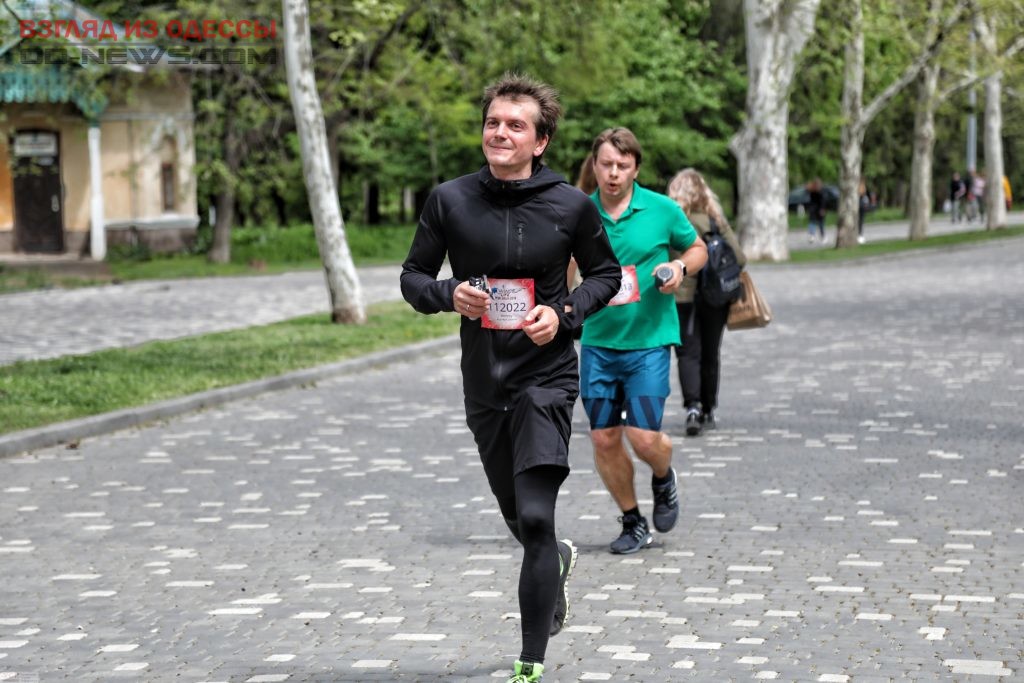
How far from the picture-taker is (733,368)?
53.1 feet

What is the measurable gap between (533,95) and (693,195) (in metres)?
5.53

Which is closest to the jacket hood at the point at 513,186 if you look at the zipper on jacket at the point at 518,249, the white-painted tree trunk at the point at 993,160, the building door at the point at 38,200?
the zipper on jacket at the point at 518,249

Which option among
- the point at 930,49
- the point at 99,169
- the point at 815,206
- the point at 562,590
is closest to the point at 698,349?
the point at 562,590

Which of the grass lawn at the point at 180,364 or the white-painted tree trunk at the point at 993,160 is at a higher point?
the white-painted tree trunk at the point at 993,160

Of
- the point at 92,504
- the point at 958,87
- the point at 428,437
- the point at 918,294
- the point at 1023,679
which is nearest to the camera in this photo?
the point at 1023,679

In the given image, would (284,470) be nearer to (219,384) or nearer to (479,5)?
(219,384)

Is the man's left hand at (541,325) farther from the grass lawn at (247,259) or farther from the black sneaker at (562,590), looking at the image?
the grass lawn at (247,259)

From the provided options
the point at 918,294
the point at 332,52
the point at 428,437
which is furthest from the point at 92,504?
the point at 332,52

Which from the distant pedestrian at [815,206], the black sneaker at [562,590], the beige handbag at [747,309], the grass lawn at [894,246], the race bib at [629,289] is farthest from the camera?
the distant pedestrian at [815,206]

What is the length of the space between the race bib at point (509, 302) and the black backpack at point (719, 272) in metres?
5.90

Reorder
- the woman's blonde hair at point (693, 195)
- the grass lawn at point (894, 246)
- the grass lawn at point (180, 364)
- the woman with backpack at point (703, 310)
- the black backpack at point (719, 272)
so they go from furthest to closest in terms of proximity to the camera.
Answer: the grass lawn at point (894, 246), the grass lawn at point (180, 364), the black backpack at point (719, 272), the woman with backpack at point (703, 310), the woman's blonde hair at point (693, 195)

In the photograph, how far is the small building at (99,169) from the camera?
4031cm

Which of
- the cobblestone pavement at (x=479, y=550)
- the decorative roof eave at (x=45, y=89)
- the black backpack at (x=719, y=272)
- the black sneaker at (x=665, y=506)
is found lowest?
the cobblestone pavement at (x=479, y=550)

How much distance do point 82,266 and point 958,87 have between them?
23208mm
